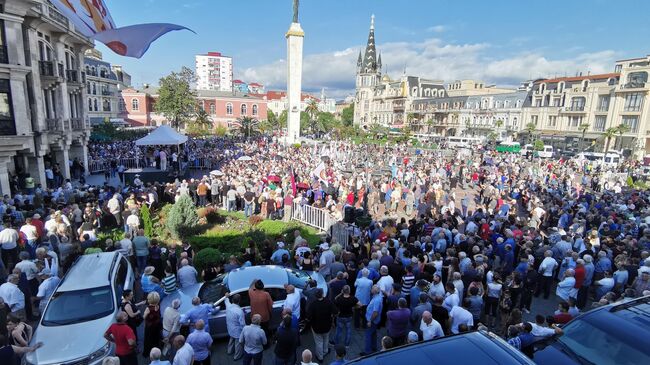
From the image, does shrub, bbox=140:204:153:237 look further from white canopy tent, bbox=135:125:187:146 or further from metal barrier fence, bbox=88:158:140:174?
metal barrier fence, bbox=88:158:140:174

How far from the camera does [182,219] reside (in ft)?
40.1

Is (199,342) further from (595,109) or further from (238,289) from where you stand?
(595,109)

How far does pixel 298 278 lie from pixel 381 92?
10121 cm

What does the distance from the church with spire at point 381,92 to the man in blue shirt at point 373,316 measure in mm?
83315

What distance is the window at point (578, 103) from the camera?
5494 centimetres

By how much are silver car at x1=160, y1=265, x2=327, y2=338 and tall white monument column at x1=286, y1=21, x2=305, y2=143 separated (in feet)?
126

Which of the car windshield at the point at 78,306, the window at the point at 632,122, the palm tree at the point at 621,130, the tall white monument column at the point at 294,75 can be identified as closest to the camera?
the car windshield at the point at 78,306

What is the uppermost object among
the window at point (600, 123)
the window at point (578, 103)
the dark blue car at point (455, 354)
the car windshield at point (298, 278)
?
the window at point (578, 103)

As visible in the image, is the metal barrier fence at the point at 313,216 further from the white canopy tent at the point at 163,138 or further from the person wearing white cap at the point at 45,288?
the white canopy tent at the point at 163,138

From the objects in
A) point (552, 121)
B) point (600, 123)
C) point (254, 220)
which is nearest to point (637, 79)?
point (600, 123)

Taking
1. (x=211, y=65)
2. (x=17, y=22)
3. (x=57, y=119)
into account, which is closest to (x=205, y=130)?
(x=57, y=119)

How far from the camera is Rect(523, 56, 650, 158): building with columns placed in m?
47.9

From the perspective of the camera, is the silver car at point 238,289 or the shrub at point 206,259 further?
the shrub at point 206,259

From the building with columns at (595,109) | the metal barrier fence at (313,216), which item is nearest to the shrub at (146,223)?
the metal barrier fence at (313,216)
